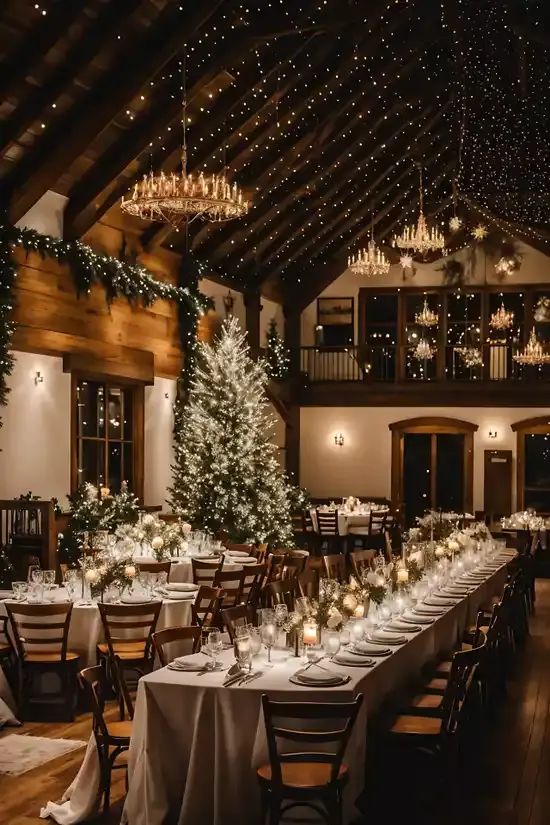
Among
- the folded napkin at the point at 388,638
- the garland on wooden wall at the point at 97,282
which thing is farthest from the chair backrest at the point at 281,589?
the garland on wooden wall at the point at 97,282

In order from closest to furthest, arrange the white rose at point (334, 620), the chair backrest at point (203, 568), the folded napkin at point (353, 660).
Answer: the folded napkin at point (353, 660)
the white rose at point (334, 620)
the chair backrest at point (203, 568)

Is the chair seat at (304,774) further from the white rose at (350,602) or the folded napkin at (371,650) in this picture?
the white rose at (350,602)

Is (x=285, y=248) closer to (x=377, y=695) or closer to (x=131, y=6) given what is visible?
(x=131, y=6)

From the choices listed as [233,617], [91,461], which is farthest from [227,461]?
[233,617]

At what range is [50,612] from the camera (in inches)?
293

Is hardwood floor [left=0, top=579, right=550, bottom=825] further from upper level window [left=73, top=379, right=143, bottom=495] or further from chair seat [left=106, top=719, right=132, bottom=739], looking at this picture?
upper level window [left=73, top=379, right=143, bottom=495]

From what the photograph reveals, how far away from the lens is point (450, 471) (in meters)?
21.4

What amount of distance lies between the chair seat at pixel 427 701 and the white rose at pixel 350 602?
630 millimetres

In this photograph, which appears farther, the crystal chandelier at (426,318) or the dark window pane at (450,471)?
the dark window pane at (450,471)

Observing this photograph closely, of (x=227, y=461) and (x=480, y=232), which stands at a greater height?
(x=480, y=232)

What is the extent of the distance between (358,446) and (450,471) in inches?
74.3

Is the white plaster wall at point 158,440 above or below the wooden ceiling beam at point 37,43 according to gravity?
below

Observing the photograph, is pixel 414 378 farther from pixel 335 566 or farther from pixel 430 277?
pixel 335 566

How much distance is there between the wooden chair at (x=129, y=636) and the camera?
7312 millimetres
